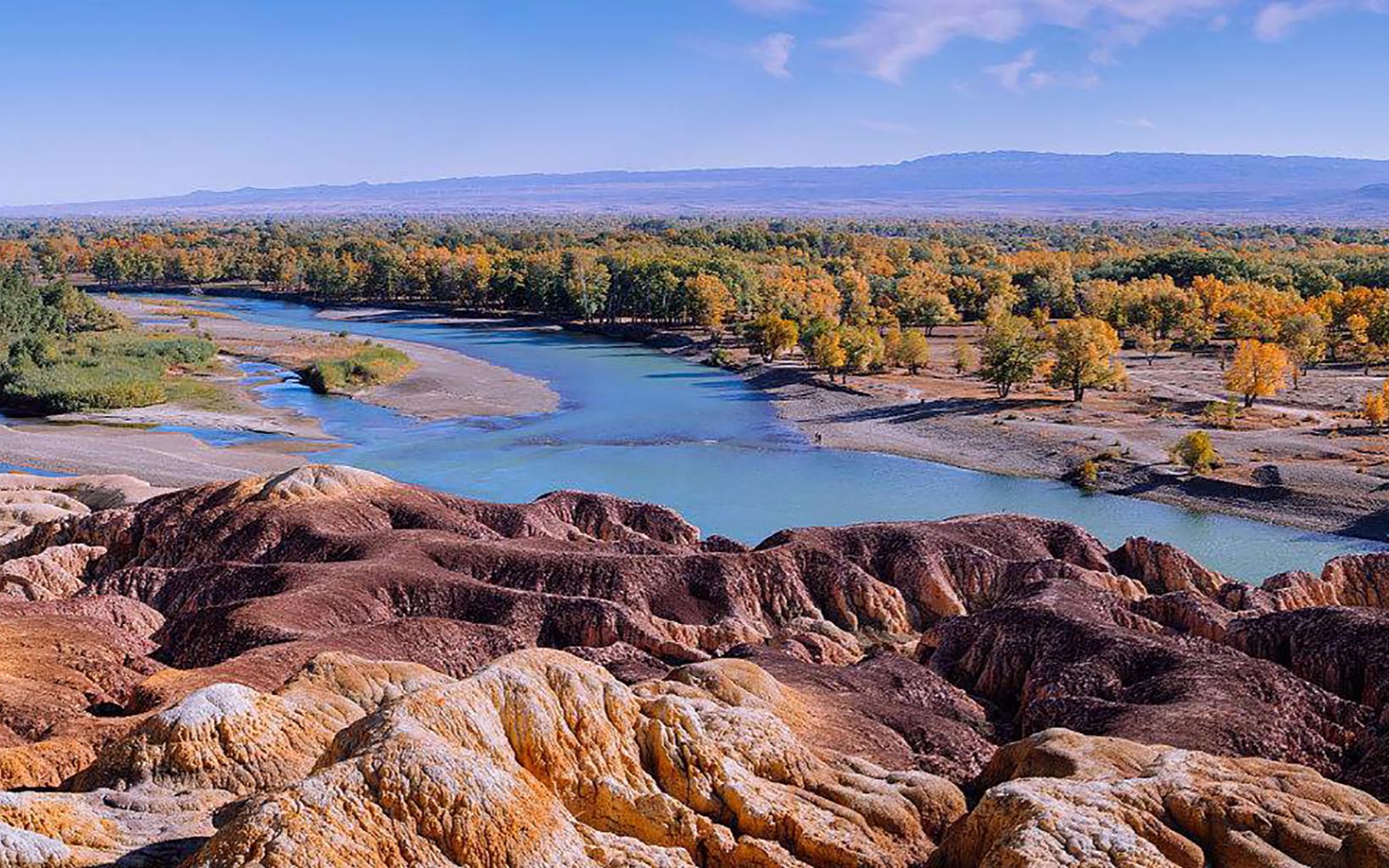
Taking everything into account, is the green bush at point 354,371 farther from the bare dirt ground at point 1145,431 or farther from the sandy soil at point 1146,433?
the sandy soil at point 1146,433

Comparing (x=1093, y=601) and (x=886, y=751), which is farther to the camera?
(x=1093, y=601)

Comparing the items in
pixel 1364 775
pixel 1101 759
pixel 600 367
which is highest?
pixel 1101 759

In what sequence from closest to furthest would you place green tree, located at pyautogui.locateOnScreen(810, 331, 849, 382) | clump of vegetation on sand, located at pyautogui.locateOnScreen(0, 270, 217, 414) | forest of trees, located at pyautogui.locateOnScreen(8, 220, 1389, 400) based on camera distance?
clump of vegetation on sand, located at pyautogui.locateOnScreen(0, 270, 217, 414)
green tree, located at pyautogui.locateOnScreen(810, 331, 849, 382)
forest of trees, located at pyautogui.locateOnScreen(8, 220, 1389, 400)

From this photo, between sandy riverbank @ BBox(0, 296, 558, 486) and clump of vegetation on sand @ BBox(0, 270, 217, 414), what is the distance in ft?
6.52

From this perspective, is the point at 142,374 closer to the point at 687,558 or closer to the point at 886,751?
the point at 687,558

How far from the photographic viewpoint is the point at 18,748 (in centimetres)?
1923

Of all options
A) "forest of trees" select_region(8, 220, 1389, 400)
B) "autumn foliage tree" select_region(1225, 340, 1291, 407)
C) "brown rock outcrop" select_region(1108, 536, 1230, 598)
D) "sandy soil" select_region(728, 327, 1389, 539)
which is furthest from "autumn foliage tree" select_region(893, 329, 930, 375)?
"brown rock outcrop" select_region(1108, 536, 1230, 598)

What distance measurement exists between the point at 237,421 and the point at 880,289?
83.3 m

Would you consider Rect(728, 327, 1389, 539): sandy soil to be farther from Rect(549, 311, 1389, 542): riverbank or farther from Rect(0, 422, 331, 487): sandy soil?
Rect(0, 422, 331, 487): sandy soil

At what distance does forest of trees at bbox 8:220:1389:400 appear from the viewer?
97.1 metres

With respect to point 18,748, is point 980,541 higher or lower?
lower

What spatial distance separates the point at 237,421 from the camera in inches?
3172

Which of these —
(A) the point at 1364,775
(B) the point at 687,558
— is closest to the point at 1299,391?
(B) the point at 687,558

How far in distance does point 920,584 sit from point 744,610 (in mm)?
6006
